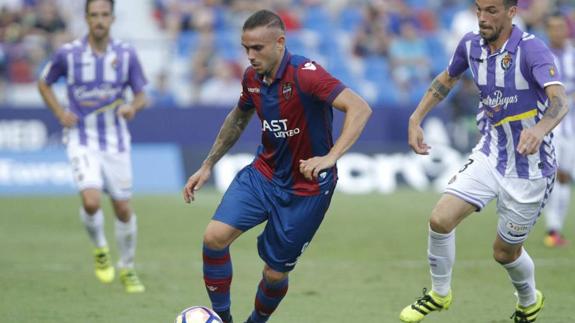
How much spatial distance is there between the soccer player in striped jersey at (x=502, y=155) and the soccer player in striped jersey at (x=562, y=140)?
17.1 feet

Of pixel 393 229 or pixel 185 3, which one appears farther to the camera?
pixel 185 3

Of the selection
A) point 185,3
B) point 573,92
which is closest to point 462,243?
point 573,92

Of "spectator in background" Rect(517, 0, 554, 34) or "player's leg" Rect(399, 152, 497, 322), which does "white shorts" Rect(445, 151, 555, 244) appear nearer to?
"player's leg" Rect(399, 152, 497, 322)

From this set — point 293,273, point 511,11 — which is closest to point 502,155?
point 511,11

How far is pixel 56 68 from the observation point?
435 inches

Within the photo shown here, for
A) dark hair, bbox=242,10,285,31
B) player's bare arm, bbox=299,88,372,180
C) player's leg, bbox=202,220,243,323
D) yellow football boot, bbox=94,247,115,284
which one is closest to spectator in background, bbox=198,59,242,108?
yellow football boot, bbox=94,247,115,284

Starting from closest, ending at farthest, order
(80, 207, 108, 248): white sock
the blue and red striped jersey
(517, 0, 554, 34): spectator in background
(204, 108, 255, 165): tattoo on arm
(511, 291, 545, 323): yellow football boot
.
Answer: the blue and red striped jersey < (204, 108, 255, 165): tattoo on arm < (511, 291, 545, 323): yellow football boot < (80, 207, 108, 248): white sock < (517, 0, 554, 34): spectator in background

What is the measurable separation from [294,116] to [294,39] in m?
15.7

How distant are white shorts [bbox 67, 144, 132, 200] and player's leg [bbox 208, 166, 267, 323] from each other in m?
3.15

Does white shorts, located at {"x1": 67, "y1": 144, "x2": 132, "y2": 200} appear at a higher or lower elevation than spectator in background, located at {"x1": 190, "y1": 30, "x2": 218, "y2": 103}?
higher

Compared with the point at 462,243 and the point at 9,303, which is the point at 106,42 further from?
the point at 462,243

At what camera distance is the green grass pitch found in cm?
917

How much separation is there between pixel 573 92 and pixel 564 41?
0.70 meters

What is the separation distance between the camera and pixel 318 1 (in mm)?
26156
